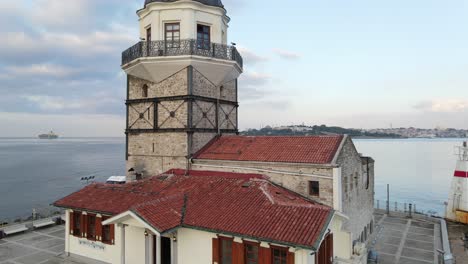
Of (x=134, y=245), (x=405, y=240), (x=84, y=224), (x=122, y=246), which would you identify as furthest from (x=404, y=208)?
(x=84, y=224)

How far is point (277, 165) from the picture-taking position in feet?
59.1

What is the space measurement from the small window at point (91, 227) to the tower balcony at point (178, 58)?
10.7 m

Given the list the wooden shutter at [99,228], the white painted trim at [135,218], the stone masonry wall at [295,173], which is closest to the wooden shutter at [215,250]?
the white painted trim at [135,218]

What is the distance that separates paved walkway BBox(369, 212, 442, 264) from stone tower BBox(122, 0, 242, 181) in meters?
14.5

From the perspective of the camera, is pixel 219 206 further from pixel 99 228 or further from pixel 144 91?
pixel 144 91

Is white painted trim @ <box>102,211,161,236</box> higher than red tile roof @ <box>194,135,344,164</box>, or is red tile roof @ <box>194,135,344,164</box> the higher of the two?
red tile roof @ <box>194,135,344,164</box>

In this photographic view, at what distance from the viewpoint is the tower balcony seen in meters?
22.0

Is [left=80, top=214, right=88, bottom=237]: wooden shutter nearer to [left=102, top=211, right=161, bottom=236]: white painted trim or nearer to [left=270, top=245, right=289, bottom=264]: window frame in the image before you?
[left=102, top=211, right=161, bottom=236]: white painted trim

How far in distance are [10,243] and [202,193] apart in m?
14.8

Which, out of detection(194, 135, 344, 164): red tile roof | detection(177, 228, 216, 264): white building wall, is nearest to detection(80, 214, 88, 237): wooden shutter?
detection(177, 228, 216, 264): white building wall

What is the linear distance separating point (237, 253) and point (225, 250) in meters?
0.74

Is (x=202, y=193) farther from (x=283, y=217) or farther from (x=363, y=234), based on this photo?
(x=363, y=234)

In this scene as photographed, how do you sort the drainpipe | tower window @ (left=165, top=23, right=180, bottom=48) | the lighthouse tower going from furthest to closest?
the lighthouse tower, tower window @ (left=165, top=23, right=180, bottom=48), the drainpipe

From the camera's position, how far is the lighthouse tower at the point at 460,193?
93.6 ft
